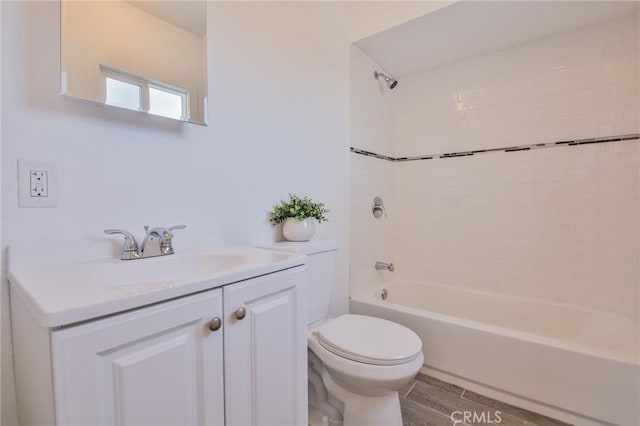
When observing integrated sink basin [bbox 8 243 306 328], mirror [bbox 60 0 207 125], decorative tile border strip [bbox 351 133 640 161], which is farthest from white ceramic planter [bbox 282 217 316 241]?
decorative tile border strip [bbox 351 133 640 161]

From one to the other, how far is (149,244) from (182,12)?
3.02 feet

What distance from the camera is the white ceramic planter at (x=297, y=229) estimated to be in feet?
5.03

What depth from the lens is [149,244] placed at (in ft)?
3.48

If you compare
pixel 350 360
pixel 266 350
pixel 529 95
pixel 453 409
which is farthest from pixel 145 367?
pixel 529 95

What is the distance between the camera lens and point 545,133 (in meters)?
2.10

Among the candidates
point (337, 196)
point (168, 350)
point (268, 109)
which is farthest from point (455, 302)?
point (168, 350)

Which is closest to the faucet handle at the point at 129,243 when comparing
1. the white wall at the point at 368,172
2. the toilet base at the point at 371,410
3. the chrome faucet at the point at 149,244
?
the chrome faucet at the point at 149,244

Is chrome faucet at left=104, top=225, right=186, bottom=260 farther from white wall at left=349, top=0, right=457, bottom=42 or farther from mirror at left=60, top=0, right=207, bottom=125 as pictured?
white wall at left=349, top=0, right=457, bottom=42

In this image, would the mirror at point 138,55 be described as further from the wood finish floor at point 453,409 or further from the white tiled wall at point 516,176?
the wood finish floor at point 453,409

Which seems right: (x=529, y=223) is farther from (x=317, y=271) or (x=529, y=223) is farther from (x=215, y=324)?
(x=215, y=324)

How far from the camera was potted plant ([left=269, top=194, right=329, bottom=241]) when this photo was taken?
1.54 meters

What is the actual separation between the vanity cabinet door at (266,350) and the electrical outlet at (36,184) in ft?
2.06

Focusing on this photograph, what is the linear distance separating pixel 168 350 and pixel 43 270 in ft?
1.60

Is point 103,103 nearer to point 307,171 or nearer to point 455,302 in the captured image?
point 307,171
